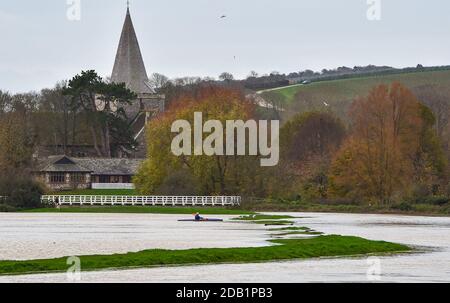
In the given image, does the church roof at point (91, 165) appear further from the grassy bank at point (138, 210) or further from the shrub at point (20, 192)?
the grassy bank at point (138, 210)

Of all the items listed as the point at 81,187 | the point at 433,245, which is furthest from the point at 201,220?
the point at 81,187

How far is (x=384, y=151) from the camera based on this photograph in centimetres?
10244

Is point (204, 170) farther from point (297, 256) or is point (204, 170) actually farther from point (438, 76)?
point (438, 76)

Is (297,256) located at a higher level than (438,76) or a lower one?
lower

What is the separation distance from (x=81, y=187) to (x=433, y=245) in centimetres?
8918

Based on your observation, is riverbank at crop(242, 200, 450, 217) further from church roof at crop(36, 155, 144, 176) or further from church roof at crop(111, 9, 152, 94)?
church roof at crop(111, 9, 152, 94)

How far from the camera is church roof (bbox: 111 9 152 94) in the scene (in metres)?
182

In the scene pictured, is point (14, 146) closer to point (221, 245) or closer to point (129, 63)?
point (129, 63)

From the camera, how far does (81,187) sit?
13825 centimetres

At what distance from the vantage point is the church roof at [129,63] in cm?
18212

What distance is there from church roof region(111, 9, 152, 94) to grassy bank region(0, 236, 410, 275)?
426 ft

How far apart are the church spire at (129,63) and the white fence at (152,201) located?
3012 inches

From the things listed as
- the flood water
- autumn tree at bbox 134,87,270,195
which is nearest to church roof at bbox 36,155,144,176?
autumn tree at bbox 134,87,270,195

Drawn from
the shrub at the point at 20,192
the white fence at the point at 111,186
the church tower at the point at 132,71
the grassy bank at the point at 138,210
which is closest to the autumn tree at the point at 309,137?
the white fence at the point at 111,186
